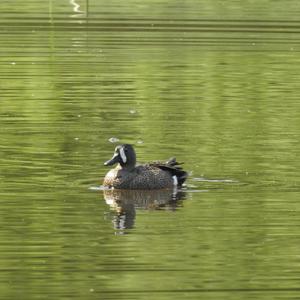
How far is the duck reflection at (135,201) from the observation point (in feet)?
52.2

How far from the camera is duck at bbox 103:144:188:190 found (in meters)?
17.5

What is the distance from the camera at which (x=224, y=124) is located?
22.0 meters

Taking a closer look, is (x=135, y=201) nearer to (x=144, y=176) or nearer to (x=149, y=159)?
(x=144, y=176)

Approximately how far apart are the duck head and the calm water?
312 millimetres

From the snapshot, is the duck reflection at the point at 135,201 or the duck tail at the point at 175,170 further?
the duck tail at the point at 175,170

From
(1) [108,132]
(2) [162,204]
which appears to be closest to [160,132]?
(1) [108,132]

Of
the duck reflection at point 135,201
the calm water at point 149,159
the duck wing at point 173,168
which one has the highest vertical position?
the duck wing at point 173,168

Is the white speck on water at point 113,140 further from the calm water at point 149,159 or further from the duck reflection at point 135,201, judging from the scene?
the duck reflection at point 135,201

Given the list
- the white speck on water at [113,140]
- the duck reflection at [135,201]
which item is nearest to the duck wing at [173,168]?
the duck reflection at [135,201]

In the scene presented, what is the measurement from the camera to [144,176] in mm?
17594

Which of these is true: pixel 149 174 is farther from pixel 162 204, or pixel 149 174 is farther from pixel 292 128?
pixel 292 128

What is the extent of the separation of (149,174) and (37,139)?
3042 mm

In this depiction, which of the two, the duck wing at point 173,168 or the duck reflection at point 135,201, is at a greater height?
the duck wing at point 173,168

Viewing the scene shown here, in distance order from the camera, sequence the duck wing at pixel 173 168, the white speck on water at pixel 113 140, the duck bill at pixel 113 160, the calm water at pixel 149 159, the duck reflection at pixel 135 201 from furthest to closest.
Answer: the white speck on water at pixel 113 140
the duck bill at pixel 113 160
the duck wing at pixel 173 168
the duck reflection at pixel 135 201
the calm water at pixel 149 159
